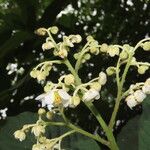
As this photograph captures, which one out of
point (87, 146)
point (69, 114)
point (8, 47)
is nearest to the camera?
point (87, 146)

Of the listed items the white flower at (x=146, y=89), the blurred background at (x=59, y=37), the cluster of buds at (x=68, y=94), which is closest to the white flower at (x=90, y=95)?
the cluster of buds at (x=68, y=94)

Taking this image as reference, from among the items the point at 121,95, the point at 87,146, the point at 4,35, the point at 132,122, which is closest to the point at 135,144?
the point at 132,122

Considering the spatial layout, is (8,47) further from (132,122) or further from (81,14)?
(81,14)

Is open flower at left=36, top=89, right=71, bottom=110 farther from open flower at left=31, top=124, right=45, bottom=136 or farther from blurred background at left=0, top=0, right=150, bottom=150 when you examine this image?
blurred background at left=0, top=0, right=150, bottom=150

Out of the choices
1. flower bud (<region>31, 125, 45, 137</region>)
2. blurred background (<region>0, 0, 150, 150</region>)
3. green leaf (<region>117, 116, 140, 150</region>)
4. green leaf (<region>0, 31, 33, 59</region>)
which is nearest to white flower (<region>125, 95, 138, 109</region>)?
flower bud (<region>31, 125, 45, 137</region>)

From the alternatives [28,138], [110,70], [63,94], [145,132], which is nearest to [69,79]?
[63,94]

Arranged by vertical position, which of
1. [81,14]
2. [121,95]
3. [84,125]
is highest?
[81,14]

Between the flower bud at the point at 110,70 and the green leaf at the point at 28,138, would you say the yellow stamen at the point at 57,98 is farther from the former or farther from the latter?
the green leaf at the point at 28,138

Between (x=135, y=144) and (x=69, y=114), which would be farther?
(x=69, y=114)
